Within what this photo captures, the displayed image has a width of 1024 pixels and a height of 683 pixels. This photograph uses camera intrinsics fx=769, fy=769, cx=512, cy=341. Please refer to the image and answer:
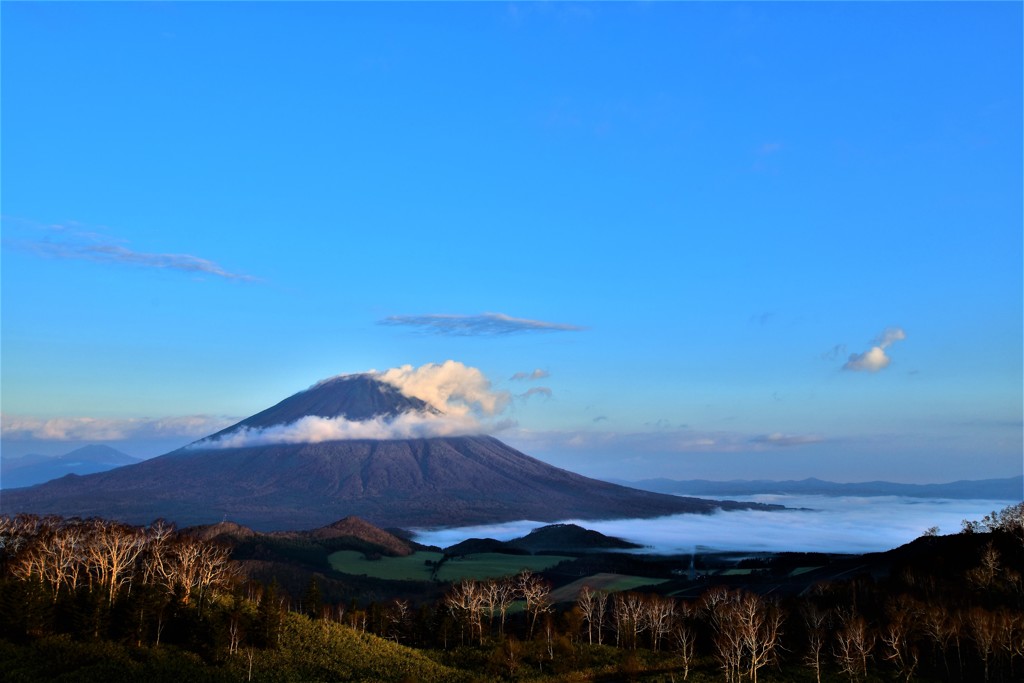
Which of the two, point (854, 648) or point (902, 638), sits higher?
point (902, 638)

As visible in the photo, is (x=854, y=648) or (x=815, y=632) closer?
(x=854, y=648)

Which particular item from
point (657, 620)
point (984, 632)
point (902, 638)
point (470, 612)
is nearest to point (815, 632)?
point (902, 638)

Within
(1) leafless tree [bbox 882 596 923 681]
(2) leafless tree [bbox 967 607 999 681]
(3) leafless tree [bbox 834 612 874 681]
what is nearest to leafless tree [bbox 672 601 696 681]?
(3) leafless tree [bbox 834 612 874 681]

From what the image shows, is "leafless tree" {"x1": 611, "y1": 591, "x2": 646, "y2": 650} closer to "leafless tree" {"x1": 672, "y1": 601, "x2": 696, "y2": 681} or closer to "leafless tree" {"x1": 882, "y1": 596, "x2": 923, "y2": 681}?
"leafless tree" {"x1": 672, "y1": 601, "x2": 696, "y2": 681}

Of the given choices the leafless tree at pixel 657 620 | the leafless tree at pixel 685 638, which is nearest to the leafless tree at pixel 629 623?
the leafless tree at pixel 657 620

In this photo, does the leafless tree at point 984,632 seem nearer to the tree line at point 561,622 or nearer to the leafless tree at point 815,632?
the tree line at point 561,622

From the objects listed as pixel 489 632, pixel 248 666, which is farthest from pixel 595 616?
→ pixel 248 666

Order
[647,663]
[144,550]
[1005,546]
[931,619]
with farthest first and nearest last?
[1005,546] < [144,550] < [647,663] < [931,619]

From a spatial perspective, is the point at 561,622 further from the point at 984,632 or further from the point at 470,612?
the point at 984,632

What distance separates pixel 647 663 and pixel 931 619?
30.5m

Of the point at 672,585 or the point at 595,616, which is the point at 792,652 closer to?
the point at 595,616

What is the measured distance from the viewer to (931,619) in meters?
81.4

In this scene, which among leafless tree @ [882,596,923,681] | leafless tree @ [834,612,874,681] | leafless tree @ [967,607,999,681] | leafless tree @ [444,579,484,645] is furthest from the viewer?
leafless tree @ [444,579,484,645]

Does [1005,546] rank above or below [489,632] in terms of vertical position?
above
